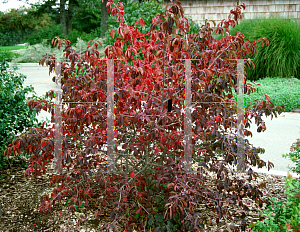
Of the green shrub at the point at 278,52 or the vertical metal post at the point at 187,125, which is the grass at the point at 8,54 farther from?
the green shrub at the point at 278,52

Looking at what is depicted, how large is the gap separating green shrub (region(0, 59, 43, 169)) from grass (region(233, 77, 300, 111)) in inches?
191

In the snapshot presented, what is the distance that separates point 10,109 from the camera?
123 inches

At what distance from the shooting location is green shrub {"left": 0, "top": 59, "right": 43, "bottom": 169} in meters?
3.02

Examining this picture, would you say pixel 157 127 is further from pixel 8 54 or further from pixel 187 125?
pixel 8 54

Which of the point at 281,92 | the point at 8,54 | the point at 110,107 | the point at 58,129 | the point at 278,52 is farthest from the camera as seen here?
the point at 8,54

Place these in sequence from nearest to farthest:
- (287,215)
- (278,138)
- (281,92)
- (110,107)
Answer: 1. (287,215)
2. (110,107)
3. (278,138)
4. (281,92)

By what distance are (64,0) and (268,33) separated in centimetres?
1592

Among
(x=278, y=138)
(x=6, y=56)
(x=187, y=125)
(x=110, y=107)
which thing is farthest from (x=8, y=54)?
(x=187, y=125)

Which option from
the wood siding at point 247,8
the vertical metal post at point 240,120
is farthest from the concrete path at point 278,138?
the wood siding at point 247,8

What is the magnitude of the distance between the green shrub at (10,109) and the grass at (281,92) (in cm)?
486

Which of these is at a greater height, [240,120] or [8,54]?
[8,54]

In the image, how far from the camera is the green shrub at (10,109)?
3.02 m

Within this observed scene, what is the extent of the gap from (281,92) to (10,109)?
6.49 metres

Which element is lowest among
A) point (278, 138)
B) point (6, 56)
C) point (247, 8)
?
point (278, 138)
